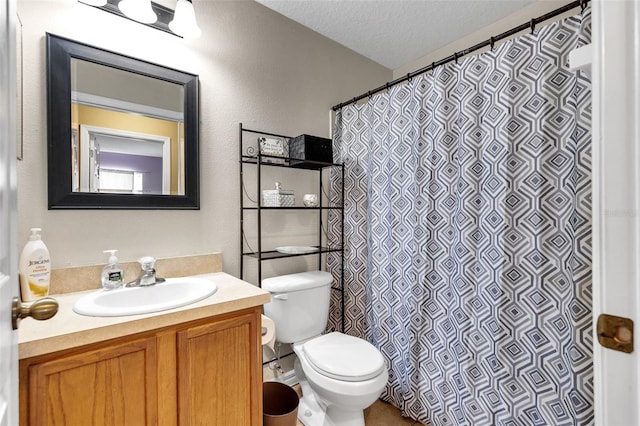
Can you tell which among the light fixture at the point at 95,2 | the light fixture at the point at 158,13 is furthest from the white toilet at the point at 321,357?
the light fixture at the point at 95,2

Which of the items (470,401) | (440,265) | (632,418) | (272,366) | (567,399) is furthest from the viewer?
(272,366)

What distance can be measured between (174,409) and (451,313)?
1307 millimetres

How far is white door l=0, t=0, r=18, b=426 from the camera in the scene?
0.51 meters

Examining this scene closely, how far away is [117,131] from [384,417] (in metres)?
2.10

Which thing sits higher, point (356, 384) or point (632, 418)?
point (632, 418)

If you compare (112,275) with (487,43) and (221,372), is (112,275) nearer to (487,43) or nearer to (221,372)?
(221,372)

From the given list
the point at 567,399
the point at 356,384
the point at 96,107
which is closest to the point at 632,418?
the point at 567,399

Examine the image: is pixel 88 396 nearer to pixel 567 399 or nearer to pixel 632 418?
pixel 632 418

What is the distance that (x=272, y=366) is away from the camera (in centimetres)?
Answer: 185

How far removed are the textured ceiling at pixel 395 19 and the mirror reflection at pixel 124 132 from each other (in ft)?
3.15

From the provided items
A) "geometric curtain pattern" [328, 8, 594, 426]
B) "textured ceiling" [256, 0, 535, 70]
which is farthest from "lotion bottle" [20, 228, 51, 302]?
"textured ceiling" [256, 0, 535, 70]

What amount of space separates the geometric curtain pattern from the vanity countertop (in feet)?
3.16

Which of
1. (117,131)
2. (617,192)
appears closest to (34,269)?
(117,131)

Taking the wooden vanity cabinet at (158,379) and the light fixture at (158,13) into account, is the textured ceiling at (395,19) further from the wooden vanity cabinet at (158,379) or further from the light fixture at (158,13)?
the wooden vanity cabinet at (158,379)
